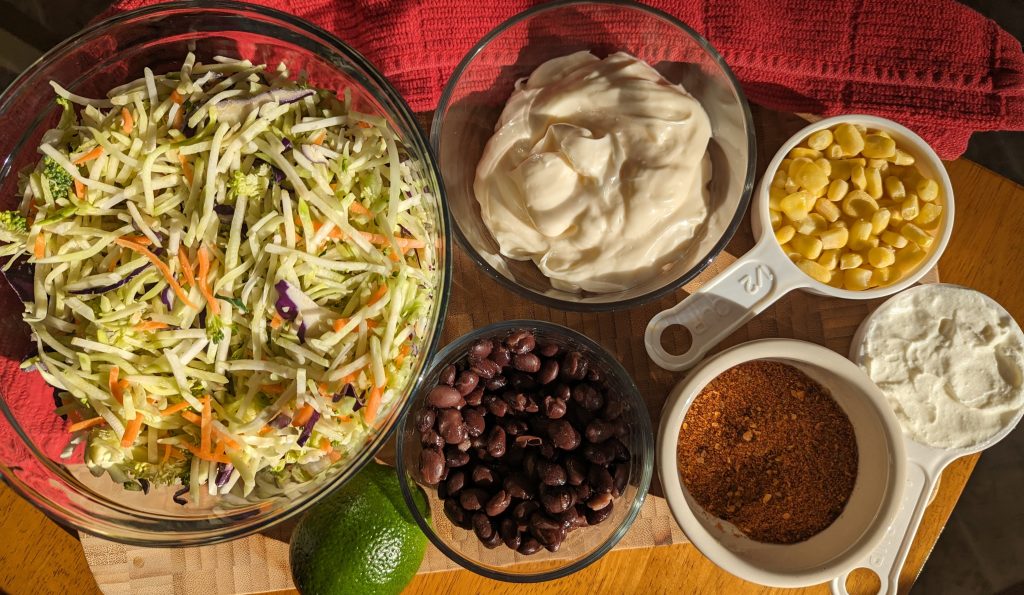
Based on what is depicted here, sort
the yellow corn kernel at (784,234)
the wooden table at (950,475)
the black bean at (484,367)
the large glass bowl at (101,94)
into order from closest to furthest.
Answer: the large glass bowl at (101,94) → the black bean at (484,367) → the yellow corn kernel at (784,234) → the wooden table at (950,475)

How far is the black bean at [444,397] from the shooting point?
1.52 m

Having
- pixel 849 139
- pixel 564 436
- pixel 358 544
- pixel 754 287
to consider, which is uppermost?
pixel 849 139

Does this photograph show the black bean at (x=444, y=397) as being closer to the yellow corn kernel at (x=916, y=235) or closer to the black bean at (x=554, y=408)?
the black bean at (x=554, y=408)

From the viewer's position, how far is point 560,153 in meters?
1.46

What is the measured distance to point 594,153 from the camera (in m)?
1.44

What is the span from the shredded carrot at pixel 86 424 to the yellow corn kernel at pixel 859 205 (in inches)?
61.9

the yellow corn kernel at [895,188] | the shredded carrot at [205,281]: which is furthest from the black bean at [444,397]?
the yellow corn kernel at [895,188]

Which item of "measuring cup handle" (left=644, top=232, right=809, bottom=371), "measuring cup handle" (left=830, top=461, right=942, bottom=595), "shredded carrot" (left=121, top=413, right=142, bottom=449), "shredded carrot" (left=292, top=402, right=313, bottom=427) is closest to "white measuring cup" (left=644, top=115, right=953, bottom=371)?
"measuring cup handle" (left=644, top=232, right=809, bottom=371)

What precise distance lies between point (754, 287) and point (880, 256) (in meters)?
0.28

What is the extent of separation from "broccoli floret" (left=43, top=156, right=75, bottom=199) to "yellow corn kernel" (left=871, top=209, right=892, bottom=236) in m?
1.59

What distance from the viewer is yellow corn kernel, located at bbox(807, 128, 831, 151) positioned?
5.43 feet

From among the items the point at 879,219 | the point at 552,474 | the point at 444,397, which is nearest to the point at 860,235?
the point at 879,219

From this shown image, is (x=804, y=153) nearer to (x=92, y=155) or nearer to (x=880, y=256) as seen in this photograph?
(x=880, y=256)

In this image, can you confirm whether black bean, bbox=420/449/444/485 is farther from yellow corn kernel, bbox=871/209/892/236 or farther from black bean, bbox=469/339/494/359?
yellow corn kernel, bbox=871/209/892/236
